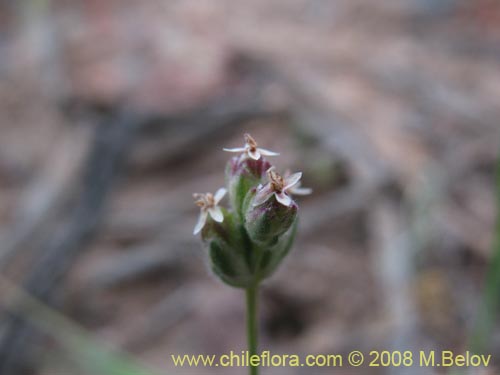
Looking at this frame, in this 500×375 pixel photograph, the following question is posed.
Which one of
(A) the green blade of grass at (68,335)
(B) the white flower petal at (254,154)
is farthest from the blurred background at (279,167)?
(B) the white flower petal at (254,154)

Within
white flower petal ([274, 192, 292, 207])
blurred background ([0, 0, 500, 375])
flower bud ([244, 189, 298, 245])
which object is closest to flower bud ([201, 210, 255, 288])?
flower bud ([244, 189, 298, 245])

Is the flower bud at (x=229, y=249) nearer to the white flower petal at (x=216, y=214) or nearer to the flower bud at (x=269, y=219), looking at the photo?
the white flower petal at (x=216, y=214)

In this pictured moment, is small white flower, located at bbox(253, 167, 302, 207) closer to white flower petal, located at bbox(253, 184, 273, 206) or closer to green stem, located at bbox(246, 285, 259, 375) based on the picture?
white flower petal, located at bbox(253, 184, 273, 206)

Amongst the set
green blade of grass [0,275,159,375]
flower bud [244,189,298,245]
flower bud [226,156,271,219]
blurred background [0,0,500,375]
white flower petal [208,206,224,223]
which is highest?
blurred background [0,0,500,375]

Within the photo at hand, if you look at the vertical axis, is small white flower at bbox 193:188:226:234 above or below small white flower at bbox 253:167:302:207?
above

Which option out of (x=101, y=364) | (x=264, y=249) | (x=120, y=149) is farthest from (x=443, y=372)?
(x=120, y=149)

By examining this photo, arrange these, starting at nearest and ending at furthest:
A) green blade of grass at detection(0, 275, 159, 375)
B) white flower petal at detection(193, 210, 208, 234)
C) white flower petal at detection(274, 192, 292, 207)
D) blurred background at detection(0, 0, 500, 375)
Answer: white flower petal at detection(274, 192, 292, 207)
white flower petal at detection(193, 210, 208, 234)
green blade of grass at detection(0, 275, 159, 375)
blurred background at detection(0, 0, 500, 375)

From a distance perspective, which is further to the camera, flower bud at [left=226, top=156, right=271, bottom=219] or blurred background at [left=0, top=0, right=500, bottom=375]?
blurred background at [left=0, top=0, right=500, bottom=375]
